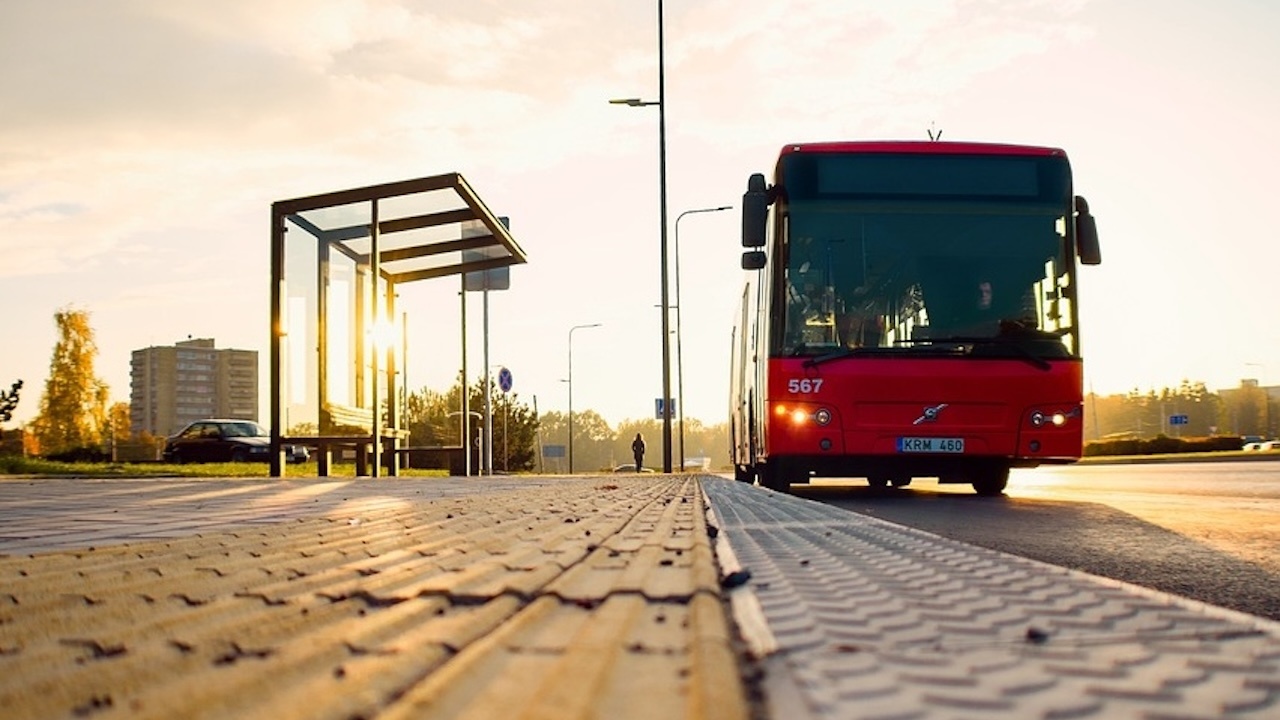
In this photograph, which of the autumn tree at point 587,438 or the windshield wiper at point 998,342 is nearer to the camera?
the windshield wiper at point 998,342

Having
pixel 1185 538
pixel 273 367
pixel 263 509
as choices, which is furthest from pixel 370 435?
pixel 1185 538

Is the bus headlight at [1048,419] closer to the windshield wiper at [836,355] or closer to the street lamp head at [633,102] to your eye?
the windshield wiper at [836,355]

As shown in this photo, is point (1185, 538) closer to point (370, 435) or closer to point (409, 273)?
point (370, 435)

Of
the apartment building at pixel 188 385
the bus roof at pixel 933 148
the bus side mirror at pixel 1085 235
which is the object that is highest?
the apartment building at pixel 188 385

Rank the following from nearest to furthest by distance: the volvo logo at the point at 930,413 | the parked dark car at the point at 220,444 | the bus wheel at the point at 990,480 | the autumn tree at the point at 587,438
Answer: the volvo logo at the point at 930,413 < the bus wheel at the point at 990,480 < the parked dark car at the point at 220,444 < the autumn tree at the point at 587,438

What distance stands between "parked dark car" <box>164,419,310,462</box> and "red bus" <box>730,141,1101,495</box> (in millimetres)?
32126

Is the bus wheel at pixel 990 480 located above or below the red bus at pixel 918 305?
below

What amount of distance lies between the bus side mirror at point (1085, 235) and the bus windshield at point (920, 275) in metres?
0.15

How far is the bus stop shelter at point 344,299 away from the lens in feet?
47.0

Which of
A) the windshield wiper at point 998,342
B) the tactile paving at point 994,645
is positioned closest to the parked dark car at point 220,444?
the windshield wiper at point 998,342

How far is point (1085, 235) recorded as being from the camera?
10.8 metres

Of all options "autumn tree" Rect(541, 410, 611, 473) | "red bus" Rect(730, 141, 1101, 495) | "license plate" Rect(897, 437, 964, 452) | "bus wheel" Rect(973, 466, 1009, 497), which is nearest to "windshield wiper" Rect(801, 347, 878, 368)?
"red bus" Rect(730, 141, 1101, 495)

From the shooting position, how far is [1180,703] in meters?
1.11

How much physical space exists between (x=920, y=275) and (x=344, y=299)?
310 inches
